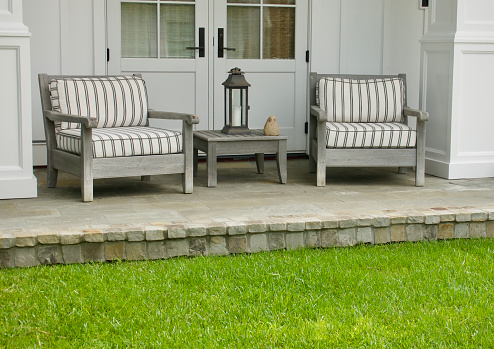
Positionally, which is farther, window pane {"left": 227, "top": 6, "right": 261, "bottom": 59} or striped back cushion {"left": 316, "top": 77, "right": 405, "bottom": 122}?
window pane {"left": 227, "top": 6, "right": 261, "bottom": 59}

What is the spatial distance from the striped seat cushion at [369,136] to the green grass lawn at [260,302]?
1501mm

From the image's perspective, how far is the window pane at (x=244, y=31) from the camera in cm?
665

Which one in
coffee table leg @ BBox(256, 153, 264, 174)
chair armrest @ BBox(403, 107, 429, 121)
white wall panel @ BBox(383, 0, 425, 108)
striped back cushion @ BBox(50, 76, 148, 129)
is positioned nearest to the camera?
striped back cushion @ BBox(50, 76, 148, 129)

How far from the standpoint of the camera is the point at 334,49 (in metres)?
6.93

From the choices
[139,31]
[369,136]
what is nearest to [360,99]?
[369,136]

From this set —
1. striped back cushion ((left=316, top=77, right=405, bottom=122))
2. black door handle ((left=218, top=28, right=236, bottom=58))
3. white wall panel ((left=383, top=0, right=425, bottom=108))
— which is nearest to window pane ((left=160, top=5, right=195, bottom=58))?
black door handle ((left=218, top=28, right=236, bottom=58))

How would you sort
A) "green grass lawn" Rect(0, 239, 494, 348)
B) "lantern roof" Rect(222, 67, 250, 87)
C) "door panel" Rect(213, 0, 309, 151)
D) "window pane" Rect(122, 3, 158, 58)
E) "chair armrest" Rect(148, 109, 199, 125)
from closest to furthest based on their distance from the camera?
"green grass lawn" Rect(0, 239, 494, 348)
"chair armrest" Rect(148, 109, 199, 125)
"lantern roof" Rect(222, 67, 250, 87)
"window pane" Rect(122, 3, 158, 58)
"door panel" Rect(213, 0, 309, 151)

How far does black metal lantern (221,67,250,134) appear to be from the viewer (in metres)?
5.50

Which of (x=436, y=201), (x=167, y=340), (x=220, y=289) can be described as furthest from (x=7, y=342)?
(x=436, y=201)

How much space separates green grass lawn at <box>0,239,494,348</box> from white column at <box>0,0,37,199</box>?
50.3 inches

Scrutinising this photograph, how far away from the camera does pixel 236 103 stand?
5578 mm

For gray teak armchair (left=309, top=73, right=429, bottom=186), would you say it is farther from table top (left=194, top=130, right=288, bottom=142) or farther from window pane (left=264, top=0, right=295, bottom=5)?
window pane (left=264, top=0, right=295, bottom=5)

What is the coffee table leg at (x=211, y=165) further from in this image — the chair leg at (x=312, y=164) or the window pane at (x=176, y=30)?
the window pane at (x=176, y=30)

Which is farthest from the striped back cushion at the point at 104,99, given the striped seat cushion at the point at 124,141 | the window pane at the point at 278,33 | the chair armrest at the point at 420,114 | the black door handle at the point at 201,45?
the chair armrest at the point at 420,114
